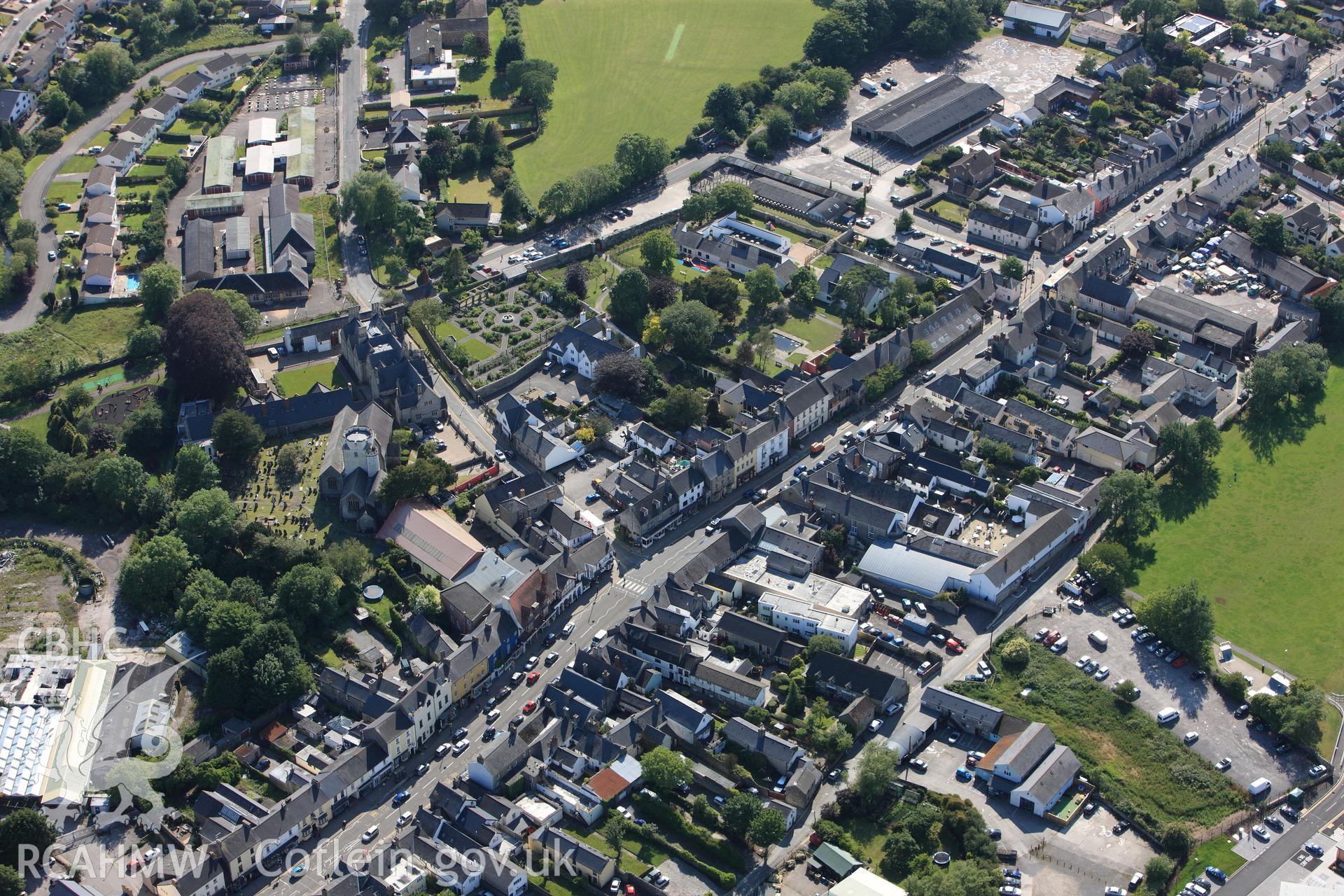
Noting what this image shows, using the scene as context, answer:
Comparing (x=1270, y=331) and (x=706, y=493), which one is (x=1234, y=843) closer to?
(x=706, y=493)

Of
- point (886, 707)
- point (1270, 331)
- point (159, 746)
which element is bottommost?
point (159, 746)

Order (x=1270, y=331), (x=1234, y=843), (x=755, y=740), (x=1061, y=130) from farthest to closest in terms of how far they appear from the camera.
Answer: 1. (x=1061, y=130)
2. (x=1270, y=331)
3. (x=755, y=740)
4. (x=1234, y=843)

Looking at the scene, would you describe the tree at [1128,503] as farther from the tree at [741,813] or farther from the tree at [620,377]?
the tree at [741,813]

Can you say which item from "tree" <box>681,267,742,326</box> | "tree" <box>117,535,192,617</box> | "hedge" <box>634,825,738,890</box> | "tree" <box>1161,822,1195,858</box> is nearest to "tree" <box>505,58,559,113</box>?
"tree" <box>681,267,742,326</box>

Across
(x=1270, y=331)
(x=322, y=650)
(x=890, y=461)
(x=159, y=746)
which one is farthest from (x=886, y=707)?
(x=1270, y=331)

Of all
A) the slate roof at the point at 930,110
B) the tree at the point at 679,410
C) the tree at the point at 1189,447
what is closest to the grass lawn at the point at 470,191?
the tree at the point at 679,410

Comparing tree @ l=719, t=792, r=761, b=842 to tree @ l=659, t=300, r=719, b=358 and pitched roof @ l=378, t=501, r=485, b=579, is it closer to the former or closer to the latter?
pitched roof @ l=378, t=501, r=485, b=579
